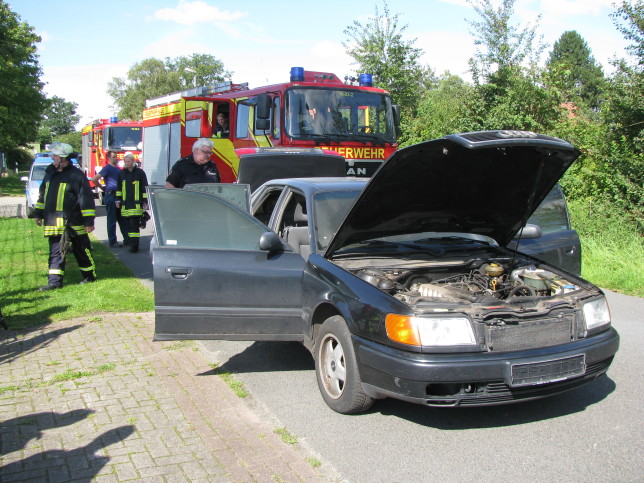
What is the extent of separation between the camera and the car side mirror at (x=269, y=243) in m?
4.99

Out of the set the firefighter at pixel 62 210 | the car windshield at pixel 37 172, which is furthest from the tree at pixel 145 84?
the firefighter at pixel 62 210

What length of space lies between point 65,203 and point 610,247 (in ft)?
28.5

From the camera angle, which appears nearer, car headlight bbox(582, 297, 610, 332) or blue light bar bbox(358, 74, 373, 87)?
car headlight bbox(582, 297, 610, 332)

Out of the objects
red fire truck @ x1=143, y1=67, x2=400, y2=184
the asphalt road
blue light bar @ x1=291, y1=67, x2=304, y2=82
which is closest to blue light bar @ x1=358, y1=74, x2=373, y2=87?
red fire truck @ x1=143, y1=67, x2=400, y2=184

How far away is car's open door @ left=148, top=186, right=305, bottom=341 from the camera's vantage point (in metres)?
4.91

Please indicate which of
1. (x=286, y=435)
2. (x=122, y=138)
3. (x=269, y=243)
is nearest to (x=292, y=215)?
(x=269, y=243)

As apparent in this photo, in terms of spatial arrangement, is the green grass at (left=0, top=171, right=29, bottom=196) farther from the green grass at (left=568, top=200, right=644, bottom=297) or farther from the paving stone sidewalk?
the paving stone sidewalk

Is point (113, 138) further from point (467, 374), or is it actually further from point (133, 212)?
point (467, 374)

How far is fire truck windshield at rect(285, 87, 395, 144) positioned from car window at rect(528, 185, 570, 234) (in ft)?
17.5

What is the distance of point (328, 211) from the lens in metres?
5.43

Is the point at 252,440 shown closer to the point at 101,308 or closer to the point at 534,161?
the point at 534,161

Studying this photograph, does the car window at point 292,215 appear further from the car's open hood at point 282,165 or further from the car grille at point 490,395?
the car's open hood at point 282,165

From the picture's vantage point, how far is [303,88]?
1204 cm

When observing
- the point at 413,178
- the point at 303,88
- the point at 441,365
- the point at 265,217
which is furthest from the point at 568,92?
the point at 441,365
